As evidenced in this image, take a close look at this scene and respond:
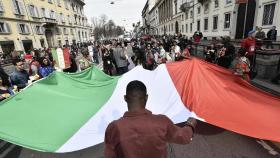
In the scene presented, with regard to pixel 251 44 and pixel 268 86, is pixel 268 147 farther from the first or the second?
pixel 251 44

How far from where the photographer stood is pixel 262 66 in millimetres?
7605

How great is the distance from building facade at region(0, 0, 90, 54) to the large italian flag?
93.8 feet

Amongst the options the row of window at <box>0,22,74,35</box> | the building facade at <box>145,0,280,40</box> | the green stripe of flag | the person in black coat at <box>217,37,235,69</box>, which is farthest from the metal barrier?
the row of window at <box>0,22,74,35</box>

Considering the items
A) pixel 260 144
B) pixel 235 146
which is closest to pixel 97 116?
pixel 235 146

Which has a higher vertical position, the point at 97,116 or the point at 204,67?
the point at 204,67

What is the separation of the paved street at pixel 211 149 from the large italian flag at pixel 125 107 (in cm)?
89

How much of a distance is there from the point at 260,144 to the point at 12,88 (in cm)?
696

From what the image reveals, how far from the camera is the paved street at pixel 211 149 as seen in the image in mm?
3600

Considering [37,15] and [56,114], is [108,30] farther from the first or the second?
[56,114]

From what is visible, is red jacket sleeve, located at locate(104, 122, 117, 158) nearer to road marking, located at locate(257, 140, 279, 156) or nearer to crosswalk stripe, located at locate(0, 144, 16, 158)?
road marking, located at locate(257, 140, 279, 156)

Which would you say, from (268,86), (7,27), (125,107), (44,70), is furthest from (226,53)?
(7,27)

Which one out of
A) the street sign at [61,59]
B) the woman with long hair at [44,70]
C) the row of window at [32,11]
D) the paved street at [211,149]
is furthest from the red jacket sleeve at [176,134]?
the row of window at [32,11]

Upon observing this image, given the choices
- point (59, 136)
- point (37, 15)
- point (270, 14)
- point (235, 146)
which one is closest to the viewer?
point (59, 136)

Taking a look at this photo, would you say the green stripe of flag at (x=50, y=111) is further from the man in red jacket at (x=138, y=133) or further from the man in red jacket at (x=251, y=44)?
the man in red jacket at (x=251, y=44)
